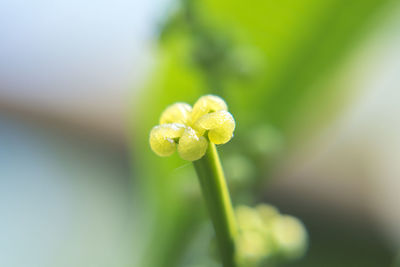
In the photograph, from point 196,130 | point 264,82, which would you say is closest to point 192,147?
point 196,130

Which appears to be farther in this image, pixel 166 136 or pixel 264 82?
pixel 264 82

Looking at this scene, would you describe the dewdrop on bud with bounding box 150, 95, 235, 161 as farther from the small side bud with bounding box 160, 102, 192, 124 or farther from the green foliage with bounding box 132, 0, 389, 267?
the green foliage with bounding box 132, 0, 389, 267

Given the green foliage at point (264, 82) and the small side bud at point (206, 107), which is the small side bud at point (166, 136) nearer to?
the small side bud at point (206, 107)

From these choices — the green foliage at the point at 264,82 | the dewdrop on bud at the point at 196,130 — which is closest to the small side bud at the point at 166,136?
the dewdrop on bud at the point at 196,130

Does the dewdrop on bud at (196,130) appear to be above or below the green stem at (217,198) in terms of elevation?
above

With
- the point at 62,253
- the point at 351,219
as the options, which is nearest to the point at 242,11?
the point at 62,253

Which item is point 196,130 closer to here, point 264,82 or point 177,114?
point 177,114

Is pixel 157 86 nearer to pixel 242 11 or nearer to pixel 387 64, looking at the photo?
pixel 242 11

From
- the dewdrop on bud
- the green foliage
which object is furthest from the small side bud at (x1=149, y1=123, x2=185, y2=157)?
the green foliage
